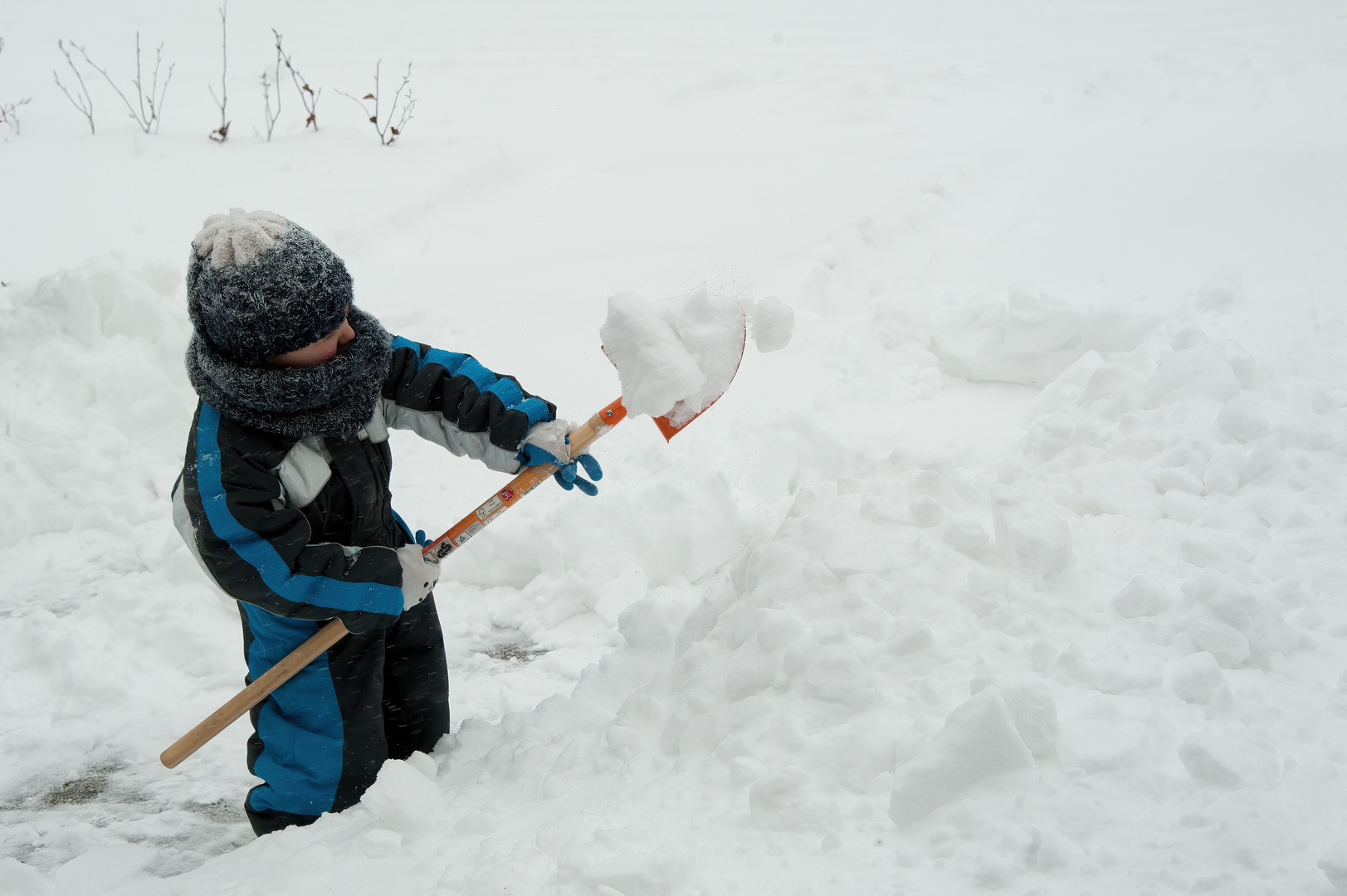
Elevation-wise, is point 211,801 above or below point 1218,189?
below

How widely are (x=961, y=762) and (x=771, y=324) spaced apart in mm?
997

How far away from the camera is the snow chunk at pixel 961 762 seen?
132cm

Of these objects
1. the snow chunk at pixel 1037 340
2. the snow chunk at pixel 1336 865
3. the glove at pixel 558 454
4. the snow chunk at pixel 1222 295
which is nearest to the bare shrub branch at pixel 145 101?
the glove at pixel 558 454

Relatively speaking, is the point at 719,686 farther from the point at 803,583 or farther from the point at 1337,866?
the point at 1337,866

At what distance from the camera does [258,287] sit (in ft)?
5.45

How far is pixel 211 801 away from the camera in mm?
2285

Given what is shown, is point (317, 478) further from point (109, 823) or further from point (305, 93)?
point (305, 93)

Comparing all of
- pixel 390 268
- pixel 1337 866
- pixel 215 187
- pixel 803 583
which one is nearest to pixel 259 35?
pixel 215 187

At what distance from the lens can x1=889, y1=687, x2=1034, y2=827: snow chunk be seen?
132 cm

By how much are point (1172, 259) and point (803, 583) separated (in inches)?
122

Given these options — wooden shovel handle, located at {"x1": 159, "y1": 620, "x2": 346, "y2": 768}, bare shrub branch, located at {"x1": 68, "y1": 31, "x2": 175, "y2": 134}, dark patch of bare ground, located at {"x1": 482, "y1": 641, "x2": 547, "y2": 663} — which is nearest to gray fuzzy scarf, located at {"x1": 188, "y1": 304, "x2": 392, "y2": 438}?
wooden shovel handle, located at {"x1": 159, "y1": 620, "x2": 346, "y2": 768}

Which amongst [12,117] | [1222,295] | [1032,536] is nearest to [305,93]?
[12,117]

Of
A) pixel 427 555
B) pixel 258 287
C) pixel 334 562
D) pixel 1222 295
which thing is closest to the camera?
pixel 258 287

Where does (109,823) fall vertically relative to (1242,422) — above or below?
below
